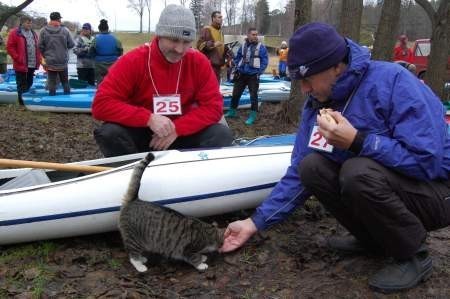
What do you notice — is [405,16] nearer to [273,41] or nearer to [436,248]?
[273,41]

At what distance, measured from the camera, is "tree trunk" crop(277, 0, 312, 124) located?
7156 mm

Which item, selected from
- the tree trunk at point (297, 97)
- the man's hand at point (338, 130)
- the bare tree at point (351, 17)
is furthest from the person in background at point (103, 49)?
the man's hand at point (338, 130)

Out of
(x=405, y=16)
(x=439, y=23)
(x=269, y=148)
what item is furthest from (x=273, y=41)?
(x=269, y=148)

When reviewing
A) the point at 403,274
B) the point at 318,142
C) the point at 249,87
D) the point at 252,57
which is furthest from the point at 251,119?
the point at 403,274

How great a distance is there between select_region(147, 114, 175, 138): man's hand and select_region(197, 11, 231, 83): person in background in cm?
573

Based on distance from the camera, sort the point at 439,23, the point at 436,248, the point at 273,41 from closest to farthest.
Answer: the point at 436,248, the point at 439,23, the point at 273,41

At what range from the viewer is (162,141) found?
12.2 feet

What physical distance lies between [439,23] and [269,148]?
615 cm

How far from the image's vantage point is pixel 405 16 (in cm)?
3675

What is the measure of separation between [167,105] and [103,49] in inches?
301

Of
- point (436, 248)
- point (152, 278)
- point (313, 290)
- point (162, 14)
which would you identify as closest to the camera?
point (313, 290)

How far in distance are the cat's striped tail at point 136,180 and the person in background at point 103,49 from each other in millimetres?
8341

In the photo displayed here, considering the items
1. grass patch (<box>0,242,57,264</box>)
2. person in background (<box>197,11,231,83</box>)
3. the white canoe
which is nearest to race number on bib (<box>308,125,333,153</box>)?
the white canoe

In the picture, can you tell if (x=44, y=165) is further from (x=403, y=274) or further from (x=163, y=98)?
(x=403, y=274)
